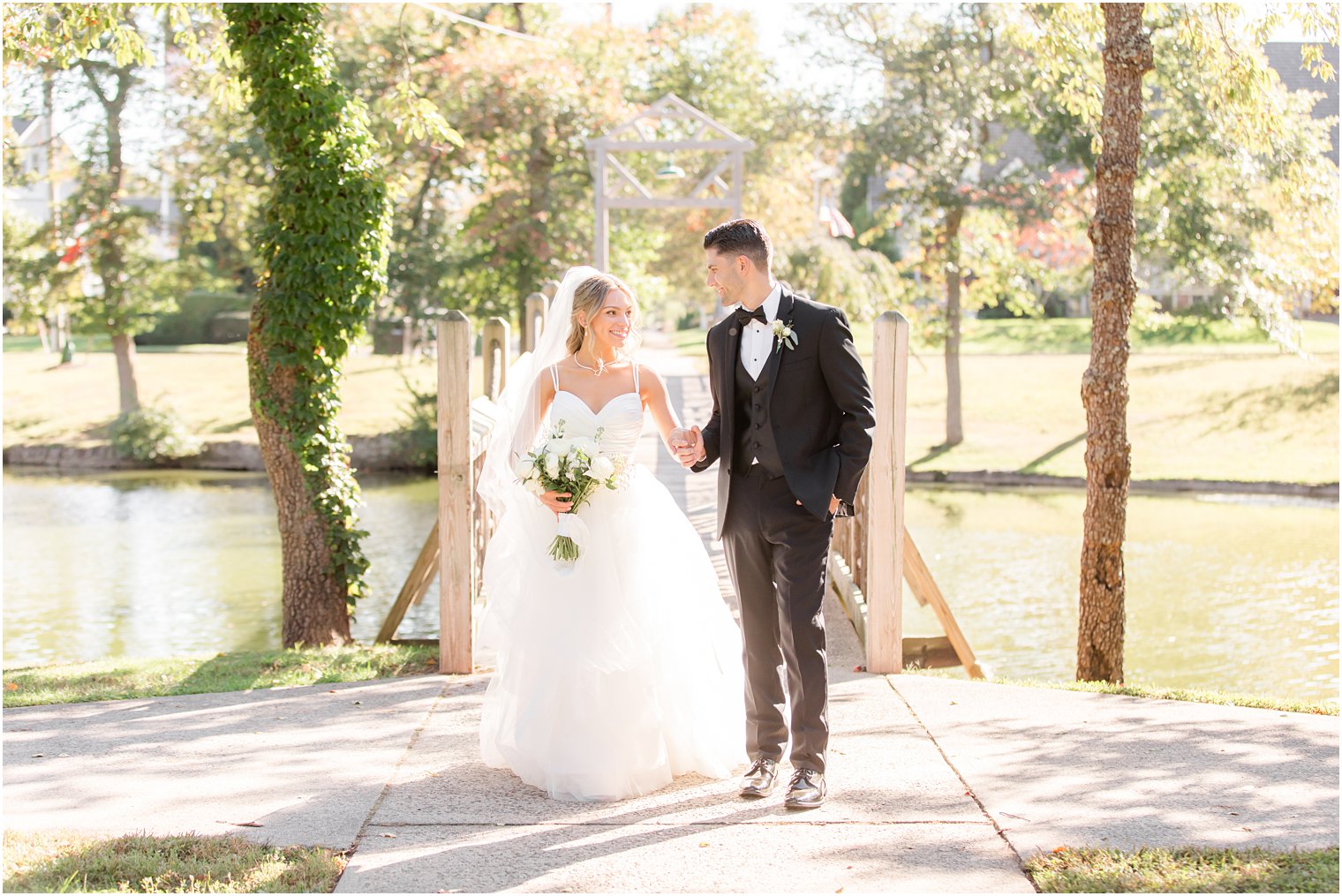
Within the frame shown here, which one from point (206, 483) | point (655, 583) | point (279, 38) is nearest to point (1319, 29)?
point (655, 583)

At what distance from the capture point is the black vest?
4672mm

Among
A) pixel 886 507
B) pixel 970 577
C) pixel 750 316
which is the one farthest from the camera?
pixel 970 577

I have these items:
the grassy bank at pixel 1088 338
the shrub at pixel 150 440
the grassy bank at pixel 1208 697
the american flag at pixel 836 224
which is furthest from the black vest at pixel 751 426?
the grassy bank at pixel 1088 338

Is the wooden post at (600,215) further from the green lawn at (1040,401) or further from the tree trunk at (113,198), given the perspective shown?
the tree trunk at (113,198)

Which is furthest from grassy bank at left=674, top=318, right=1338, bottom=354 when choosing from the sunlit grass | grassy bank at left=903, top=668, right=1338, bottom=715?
grassy bank at left=903, top=668, right=1338, bottom=715

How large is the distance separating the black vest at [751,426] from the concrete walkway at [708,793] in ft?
3.98

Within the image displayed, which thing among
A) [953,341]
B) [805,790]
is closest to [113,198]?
[953,341]

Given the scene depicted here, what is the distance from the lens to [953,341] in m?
24.5

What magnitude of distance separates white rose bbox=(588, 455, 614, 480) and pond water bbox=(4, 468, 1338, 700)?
6186mm

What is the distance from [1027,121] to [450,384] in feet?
57.7

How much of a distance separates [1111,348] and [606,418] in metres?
4.30

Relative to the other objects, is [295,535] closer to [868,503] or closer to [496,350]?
[496,350]

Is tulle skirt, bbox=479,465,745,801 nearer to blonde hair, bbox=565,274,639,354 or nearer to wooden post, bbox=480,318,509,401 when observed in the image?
blonde hair, bbox=565,274,639,354

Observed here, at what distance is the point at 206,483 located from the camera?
2206 cm
